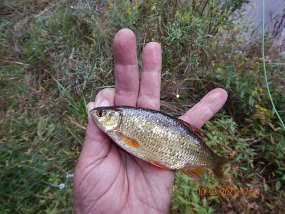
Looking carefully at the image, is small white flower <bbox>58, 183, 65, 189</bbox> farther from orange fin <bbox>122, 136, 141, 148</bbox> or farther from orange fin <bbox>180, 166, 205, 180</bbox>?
orange fin <bbox>180, 166, 205, 180</bbox>

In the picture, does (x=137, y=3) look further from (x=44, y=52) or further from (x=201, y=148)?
(x=201, y=148)

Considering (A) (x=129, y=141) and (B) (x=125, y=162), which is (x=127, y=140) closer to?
(A) (x=129, y=141)

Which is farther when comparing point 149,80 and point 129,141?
point 149,80
